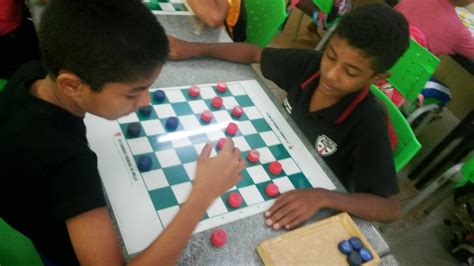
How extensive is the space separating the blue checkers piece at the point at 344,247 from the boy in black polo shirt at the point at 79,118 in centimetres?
31

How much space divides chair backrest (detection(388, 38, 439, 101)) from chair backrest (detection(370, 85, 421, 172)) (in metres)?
0.50

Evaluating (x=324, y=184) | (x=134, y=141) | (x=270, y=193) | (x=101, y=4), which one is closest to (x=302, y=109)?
(x=324, y=184)

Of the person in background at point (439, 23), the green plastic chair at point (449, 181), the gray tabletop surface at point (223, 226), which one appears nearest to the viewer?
the gray tabletop surface at point (223, 226)

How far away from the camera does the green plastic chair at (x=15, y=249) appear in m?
0.86

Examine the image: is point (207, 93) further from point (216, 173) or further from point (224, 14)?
point (224, 14)

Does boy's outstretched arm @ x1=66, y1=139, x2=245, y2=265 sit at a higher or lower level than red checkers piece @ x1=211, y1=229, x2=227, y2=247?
higher

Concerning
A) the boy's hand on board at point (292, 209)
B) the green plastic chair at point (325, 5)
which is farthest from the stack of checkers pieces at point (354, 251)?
the green plastic chair at point (325, 5)

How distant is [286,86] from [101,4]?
0.82m

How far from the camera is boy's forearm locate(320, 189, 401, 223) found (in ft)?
2.83

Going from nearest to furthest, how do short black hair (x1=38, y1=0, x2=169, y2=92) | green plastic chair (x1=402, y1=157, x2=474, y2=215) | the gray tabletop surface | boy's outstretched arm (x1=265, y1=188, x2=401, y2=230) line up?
short black hair (x1=38, y1=0, x2=169, y2=92), the gray tabletop surface, boy's outstretched arm (x1=265, y1=188, x2=401, y2=230), green plastic chair (x1=402, y1=157, x2=474, y2=215)

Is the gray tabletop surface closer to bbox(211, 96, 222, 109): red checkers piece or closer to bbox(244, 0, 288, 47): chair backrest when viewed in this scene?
bbox(211, 96, 222, 109): red checkers piece

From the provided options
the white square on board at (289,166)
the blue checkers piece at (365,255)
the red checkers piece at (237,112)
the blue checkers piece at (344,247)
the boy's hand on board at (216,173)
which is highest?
the boy's hand on board at (216,173)

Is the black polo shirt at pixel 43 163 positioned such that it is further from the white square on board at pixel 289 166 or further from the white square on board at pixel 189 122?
the white square on board at pixel 289 166

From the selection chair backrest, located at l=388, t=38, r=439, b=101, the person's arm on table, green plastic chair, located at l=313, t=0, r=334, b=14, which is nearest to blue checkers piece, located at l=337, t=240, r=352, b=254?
the person's arm on table
